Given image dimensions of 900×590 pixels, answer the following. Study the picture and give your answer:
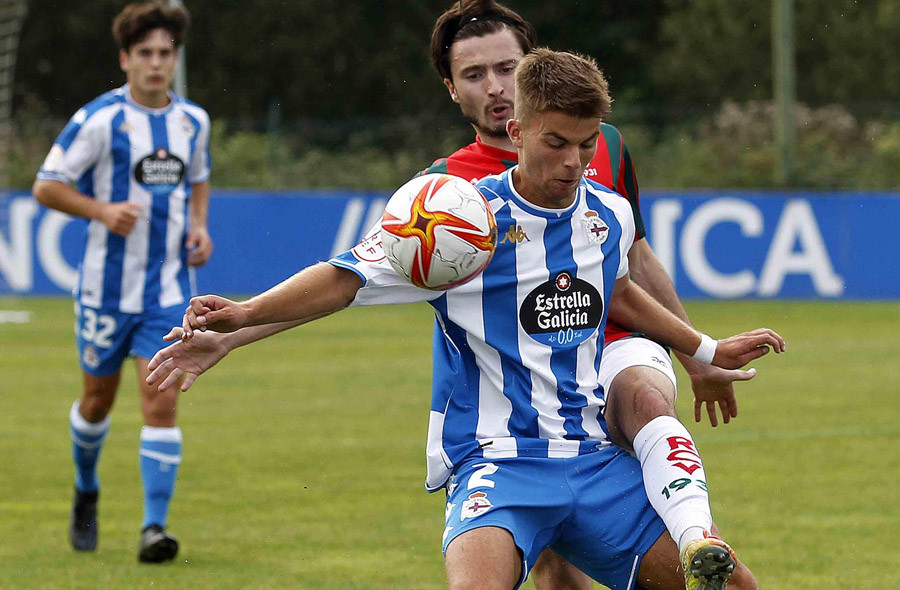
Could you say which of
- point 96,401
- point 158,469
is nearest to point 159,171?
point 96,401

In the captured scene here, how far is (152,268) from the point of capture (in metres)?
7.66

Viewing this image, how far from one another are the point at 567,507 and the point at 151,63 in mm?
4066

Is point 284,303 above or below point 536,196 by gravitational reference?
below

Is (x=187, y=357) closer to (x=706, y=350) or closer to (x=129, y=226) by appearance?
(x=706, y=350)

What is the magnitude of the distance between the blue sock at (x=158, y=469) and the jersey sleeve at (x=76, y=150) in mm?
1298

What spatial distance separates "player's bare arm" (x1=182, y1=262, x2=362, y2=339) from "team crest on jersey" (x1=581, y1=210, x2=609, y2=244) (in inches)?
27.3

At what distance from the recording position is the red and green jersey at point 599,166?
196 inches

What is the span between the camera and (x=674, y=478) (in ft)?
14.4

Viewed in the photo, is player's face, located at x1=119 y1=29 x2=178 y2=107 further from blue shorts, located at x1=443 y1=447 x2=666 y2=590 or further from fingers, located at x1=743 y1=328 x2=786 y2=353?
fingers, located at x1=743 y1=328 x2=786 y2=353

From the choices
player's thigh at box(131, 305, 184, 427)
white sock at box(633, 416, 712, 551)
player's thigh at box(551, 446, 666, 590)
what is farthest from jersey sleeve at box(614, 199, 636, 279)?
player's thigh at box(131, 305, 184, 427)

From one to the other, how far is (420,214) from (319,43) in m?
41.7

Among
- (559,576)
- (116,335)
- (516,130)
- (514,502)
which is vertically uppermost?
(516,130)

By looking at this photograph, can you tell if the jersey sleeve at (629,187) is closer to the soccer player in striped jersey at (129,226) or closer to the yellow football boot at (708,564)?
the yellow football boot at (708,564)

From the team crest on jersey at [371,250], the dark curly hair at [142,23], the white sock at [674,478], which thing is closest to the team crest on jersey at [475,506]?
the white sock at [674,478]
